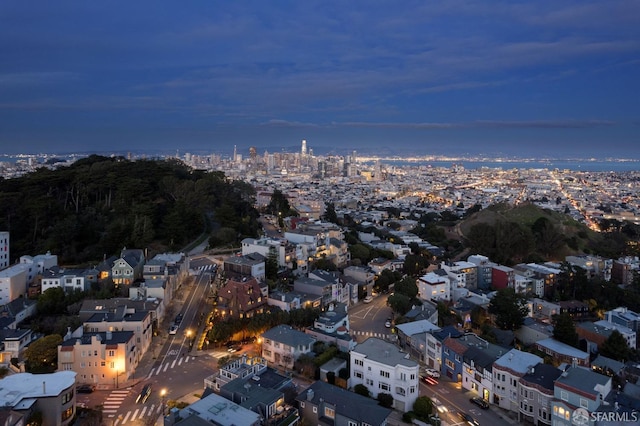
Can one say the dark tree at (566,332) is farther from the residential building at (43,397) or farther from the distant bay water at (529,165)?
the distant bay water at (529,165)

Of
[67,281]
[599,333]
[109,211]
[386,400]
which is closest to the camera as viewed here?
[386,400]

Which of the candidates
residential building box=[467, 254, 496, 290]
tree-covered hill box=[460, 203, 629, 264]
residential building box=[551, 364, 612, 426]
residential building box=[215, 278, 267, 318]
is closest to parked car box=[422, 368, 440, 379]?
residential building box=[551, 364, 612, 426]

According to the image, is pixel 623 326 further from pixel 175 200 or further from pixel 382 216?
pixel 382 216

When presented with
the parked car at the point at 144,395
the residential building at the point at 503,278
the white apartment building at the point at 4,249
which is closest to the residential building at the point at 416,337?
the residential building at the point at 503,278

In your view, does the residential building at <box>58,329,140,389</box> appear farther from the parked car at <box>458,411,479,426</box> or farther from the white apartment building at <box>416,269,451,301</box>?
the white apartment building at <box>416,269,451,301</box>

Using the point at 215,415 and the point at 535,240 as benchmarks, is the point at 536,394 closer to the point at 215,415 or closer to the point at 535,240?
the point at 215,415

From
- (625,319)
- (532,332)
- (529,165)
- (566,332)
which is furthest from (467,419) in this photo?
(529,165)

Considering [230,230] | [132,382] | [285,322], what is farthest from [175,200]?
[132,382]

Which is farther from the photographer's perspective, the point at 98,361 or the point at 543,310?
the point at 543,310
